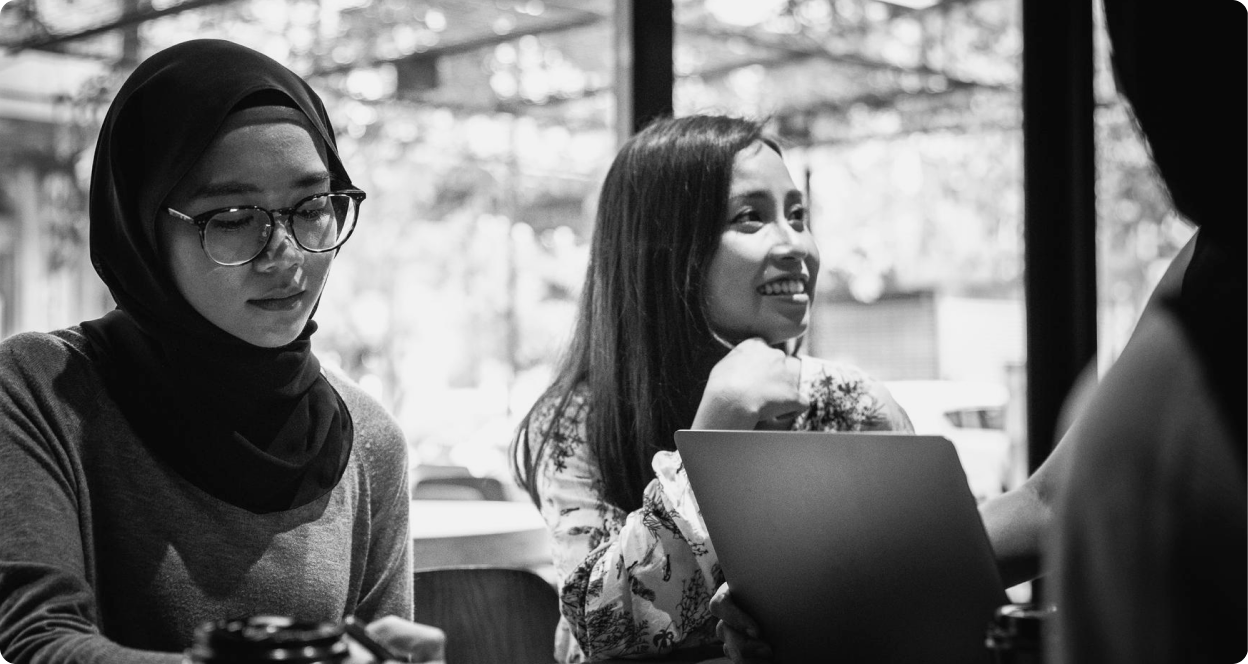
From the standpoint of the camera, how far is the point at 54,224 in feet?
8.86

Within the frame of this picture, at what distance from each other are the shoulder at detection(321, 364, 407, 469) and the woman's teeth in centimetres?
54

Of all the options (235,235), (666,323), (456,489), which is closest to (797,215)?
(666,323)

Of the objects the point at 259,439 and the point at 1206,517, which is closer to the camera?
the point at 1206,517

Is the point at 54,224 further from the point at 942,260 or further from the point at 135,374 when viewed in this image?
the point at 942,260

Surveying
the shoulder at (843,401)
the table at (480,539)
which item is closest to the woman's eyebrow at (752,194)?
the shoulder at (843,401)

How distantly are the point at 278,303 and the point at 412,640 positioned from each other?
0.52 metres

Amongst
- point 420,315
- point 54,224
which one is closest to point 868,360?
point 420,315

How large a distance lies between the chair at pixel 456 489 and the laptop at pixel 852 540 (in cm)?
204

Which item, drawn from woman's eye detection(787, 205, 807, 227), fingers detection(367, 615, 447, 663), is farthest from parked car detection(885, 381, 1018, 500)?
fingers detection(367, 615, 447, 663)

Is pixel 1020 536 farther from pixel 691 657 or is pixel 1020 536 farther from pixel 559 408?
pixel 559 408

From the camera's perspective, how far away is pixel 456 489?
307 cm

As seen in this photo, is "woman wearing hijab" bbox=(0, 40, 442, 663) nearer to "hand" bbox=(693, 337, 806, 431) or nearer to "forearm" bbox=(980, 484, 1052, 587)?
"hand" bbox=(693, 337, 806, 431)

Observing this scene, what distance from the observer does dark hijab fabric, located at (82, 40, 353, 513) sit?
1223 millimetres

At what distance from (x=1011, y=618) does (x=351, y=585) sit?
88 centimetres
